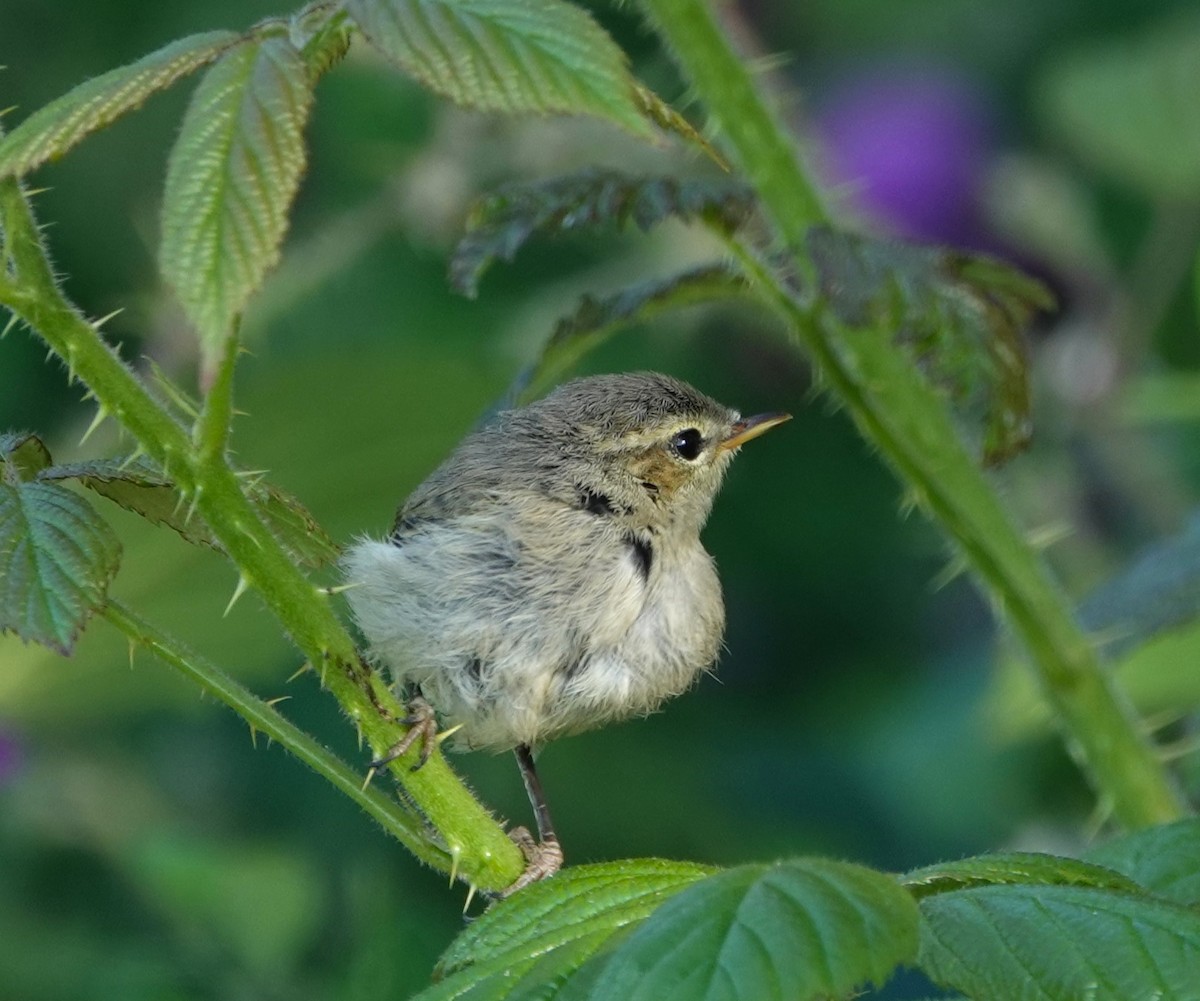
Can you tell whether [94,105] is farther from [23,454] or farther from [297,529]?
[297,529]

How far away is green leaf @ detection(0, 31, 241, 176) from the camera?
165 cm

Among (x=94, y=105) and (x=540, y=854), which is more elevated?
(x=94, y=105)

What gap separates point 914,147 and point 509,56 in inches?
152

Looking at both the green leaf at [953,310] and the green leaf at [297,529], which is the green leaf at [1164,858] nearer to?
the green leaf at [953,310]

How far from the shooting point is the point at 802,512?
5.36 m

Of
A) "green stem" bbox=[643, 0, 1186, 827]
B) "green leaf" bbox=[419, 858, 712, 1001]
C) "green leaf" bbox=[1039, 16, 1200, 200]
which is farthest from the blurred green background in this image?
"green leaf" bbox=[419, 858, 712, 1001]

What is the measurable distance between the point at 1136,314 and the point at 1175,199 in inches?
11.0

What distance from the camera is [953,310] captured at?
8.43ft

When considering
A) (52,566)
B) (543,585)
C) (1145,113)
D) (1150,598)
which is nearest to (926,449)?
(1150,598)

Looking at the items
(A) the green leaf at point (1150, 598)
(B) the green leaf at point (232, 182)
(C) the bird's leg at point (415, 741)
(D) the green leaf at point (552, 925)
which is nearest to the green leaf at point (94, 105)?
(B) the green leaf at point (232, 182)

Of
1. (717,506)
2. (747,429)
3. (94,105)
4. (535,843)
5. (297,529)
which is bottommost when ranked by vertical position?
(717,506)

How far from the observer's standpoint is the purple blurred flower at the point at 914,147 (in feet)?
17.0

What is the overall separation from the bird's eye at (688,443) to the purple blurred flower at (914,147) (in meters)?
1.67

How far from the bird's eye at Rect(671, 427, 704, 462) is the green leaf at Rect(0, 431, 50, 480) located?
162 centimetres
